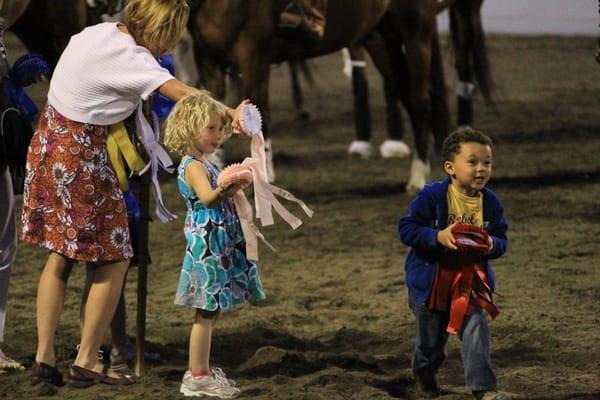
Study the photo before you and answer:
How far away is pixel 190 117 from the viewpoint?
5180 millimetres

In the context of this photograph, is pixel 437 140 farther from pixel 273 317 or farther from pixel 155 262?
pixel 273 317

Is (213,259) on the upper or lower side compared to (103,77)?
lower

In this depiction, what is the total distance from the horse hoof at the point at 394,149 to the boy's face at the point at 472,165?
26.6 ft

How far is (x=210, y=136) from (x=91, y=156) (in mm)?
453

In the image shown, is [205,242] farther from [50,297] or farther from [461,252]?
[461,252]

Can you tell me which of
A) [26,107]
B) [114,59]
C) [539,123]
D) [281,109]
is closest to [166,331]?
[26,107]

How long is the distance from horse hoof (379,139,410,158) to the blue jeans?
801 centimetres

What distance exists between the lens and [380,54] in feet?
37.6

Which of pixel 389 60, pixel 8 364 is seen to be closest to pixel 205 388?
pixel 8 364

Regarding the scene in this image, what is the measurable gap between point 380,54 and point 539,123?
13.0 ft

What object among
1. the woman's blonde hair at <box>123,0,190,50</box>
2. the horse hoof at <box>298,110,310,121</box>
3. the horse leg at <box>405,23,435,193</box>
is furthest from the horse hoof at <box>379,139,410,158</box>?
the woman's blonde hair at <box>123,0,190,50</box>

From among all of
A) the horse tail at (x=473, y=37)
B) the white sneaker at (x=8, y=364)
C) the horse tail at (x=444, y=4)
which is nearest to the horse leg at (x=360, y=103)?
the horse tail at (x=473, y=37)

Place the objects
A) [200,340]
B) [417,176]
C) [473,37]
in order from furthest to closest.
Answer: [473,37]
[417,176]
[200,340]

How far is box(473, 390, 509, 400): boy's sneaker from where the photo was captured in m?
5.11
